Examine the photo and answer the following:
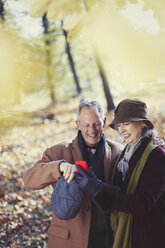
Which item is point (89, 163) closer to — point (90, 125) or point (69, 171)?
point (90, 125)

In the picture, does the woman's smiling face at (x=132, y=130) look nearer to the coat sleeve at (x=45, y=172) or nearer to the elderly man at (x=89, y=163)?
the elderly man at (x=89, y=163)

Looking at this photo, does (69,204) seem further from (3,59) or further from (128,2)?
(128,2)

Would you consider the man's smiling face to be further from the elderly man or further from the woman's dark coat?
the woman's dark coat

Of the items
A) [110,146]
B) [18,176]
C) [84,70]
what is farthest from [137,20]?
[84,70]

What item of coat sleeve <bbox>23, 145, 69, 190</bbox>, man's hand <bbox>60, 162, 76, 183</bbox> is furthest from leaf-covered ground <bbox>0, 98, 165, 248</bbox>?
man's hand <bbox>60, 162, 76, 183</bbox>

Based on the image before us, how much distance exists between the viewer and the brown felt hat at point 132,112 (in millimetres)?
1927

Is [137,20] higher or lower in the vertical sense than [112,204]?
higher

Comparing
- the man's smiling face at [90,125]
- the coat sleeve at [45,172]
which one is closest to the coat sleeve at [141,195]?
the coat sleeve at [45,172]

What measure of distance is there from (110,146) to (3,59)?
165cm

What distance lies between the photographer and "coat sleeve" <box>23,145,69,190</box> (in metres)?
1.96

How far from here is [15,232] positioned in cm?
376

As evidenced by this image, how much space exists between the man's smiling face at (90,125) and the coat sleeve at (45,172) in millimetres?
342

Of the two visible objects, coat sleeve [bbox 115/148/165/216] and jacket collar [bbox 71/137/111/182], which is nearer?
coat sleeve [bbox 115/148/165/216]

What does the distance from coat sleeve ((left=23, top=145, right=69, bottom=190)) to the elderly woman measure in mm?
389
